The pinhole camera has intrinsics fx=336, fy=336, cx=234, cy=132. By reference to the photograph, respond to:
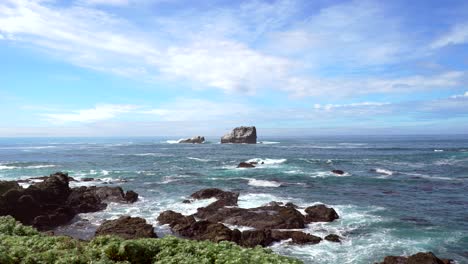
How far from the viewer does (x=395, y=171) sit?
56.9m

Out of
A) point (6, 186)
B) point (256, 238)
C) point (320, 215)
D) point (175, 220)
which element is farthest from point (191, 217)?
point (6, 186)

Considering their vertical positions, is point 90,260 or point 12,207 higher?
point 90,260

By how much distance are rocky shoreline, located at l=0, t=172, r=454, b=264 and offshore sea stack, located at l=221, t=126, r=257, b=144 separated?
4464 inches

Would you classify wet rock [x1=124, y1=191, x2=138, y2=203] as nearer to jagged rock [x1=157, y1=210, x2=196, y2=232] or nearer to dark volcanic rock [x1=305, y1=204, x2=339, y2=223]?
jagged rock [x1=157, y1=210, x2=196, y2=232]

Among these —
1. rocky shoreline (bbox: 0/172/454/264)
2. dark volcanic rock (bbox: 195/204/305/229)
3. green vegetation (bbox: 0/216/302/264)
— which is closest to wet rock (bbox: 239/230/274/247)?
rocky shoreline (bbox: 0/172/454/264)

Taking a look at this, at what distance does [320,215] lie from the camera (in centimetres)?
2883

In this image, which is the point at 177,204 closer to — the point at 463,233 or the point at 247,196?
the point at 247,196

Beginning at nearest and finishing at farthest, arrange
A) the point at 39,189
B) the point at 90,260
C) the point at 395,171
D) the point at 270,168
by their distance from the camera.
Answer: the point at 90,260
the point at 39,189
the point at 395,171
the point at 270,168

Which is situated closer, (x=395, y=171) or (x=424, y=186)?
(x=424, y=186)

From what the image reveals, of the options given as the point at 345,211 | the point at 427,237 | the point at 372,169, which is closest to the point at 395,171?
→ the point at 372,169

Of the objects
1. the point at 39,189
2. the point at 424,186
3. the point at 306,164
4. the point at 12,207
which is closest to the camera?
the point at 12,207

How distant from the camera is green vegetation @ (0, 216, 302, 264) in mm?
9477

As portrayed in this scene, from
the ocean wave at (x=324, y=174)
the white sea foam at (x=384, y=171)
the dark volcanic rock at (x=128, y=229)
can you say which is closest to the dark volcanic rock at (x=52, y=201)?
the dark volcanic rock at (x=128, y=229)

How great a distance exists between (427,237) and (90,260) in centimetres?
2338
